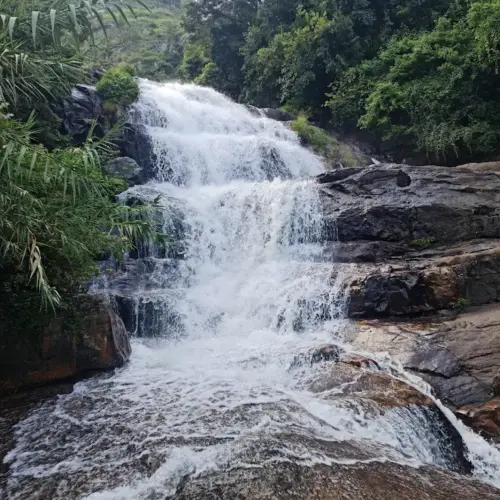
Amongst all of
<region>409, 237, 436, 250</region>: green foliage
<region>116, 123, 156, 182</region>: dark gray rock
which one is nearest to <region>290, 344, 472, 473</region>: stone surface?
<region>409, 237, 436, 250</region>: green foliage

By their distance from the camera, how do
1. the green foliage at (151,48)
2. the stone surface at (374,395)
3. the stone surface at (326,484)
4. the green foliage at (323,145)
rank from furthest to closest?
the green foliage at (151,48) < the green foliage at (323,145) < the stone surface at (374,395) < the stone surface at (326,484)

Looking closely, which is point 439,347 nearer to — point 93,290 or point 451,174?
point 451,174

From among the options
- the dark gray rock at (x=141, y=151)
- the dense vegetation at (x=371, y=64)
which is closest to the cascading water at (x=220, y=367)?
the dark gray rock at (x=141, y=151)

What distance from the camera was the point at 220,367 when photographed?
6.43m

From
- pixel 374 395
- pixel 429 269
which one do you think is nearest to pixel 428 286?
pixel 429 269

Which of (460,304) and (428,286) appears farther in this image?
(428,286)

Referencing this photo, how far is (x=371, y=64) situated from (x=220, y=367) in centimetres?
1535

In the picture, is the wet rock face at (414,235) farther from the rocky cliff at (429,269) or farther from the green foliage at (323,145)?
the green foliage at (323,145)

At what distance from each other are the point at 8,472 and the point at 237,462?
2.03 meters

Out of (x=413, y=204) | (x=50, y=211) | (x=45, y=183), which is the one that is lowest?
(x=413, y=204)

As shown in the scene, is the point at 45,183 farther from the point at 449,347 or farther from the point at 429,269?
the point at 429,269

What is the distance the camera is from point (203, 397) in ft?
17.5

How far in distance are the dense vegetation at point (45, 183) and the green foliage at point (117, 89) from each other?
1005 centimetres

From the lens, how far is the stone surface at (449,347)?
5594 millimetres
